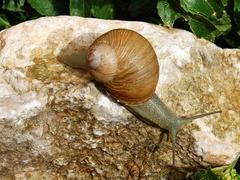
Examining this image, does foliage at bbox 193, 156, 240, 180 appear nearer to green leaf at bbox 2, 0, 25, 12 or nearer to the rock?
the rock

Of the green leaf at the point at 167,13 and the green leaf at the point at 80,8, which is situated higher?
the green leaf at the point at 167,13

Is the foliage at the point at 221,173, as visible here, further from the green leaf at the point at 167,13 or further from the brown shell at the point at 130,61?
the green leaf at the point at 167,13

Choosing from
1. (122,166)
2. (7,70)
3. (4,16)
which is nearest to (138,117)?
(122,166)

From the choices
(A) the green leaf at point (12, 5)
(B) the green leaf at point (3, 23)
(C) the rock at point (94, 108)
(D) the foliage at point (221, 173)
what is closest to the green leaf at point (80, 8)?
(C) the rock at point (94, 108)

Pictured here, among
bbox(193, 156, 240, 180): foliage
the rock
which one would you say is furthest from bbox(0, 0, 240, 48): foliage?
bbox(193, 156, 240, 180): foliage

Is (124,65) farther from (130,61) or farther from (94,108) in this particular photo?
(94,108)

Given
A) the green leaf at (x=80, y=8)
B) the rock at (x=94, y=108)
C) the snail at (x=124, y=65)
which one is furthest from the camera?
the green leaf at (x=80, y=8)
